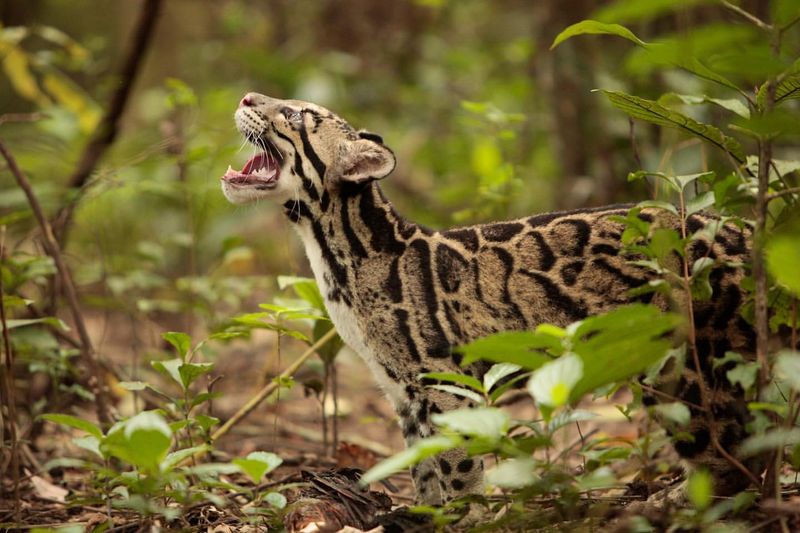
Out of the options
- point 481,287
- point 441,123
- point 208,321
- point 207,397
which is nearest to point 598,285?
point 481,287

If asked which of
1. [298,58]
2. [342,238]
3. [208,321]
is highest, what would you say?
[298,58]

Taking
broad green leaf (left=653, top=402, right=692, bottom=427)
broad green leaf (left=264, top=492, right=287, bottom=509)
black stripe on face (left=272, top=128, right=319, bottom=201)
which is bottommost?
broad green leaf (left=264, top=492, right=287, bottom=509)

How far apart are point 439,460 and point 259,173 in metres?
2.01

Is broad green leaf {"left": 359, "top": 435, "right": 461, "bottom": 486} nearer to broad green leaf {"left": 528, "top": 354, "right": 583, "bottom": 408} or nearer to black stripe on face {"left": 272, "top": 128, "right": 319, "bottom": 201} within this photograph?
broad green leaf {"left": 528, "top": 354, "right": 583, "bottom": 408}

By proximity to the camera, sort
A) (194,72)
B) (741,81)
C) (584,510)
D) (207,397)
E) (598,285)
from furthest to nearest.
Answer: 1. (194,72)
2. (741,81)
3. (598,285)
4. (207,397)
5. (584,510)

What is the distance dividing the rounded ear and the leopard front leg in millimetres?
1230

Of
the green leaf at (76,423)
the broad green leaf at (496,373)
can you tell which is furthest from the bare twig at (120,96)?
the broad green leaf at (496,373)

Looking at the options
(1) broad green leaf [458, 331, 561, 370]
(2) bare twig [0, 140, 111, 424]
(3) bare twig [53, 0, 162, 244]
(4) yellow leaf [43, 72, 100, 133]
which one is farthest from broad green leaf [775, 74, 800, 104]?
(4) yellow leaf [43, 72, 100, 133]

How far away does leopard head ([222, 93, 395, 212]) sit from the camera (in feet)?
18.3

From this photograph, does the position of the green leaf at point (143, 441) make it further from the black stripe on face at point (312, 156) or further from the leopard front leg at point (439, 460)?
the black stripe on face at point (312, 156)

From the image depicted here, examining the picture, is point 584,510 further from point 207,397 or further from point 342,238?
point 342,238

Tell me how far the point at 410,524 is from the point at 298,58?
32.7 ft

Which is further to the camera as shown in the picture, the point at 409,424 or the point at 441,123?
the point at 441,123

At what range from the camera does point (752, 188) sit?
423 cm
